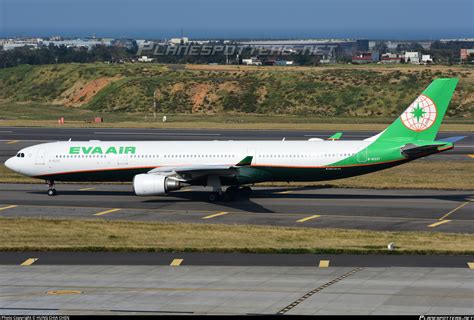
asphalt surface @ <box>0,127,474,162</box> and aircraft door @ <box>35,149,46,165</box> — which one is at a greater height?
aircraft door @ <box>35,149,46,165</box>

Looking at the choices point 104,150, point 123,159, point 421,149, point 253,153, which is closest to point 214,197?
point 253,153

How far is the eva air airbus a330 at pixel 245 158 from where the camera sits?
49.8m

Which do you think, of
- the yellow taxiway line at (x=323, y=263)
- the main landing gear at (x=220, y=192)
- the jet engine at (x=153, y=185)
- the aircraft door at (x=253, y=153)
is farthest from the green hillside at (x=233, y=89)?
the yellow taxiway line at (x=323, y=263)

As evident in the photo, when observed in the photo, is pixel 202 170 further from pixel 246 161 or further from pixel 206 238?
pixel 206 238

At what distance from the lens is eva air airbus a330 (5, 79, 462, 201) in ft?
163

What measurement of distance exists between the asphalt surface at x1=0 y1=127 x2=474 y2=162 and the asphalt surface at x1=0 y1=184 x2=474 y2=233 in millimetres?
27832

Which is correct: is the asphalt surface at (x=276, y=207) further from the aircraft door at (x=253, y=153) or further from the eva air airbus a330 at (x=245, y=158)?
the aircraft door at (x=253, y=153)

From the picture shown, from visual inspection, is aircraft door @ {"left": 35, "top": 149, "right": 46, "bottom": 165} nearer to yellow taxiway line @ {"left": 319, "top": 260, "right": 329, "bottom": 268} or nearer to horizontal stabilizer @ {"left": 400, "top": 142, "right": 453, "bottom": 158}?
horizontal stabilizer @ {"left": 400, "top": 142, "right": 453, "bottom": 158}

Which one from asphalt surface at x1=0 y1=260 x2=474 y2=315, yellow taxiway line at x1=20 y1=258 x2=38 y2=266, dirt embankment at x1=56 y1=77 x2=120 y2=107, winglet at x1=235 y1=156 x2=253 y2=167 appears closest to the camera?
asphalt surface at x1=0 y1=260 x2=474 y2=315

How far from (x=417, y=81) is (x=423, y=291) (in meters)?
114

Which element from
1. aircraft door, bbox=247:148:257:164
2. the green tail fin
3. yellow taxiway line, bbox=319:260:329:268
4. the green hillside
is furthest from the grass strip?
the green hillside

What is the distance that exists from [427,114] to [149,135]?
1840 inches

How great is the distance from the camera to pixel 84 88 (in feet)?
492

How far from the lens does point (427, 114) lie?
50.2 m
